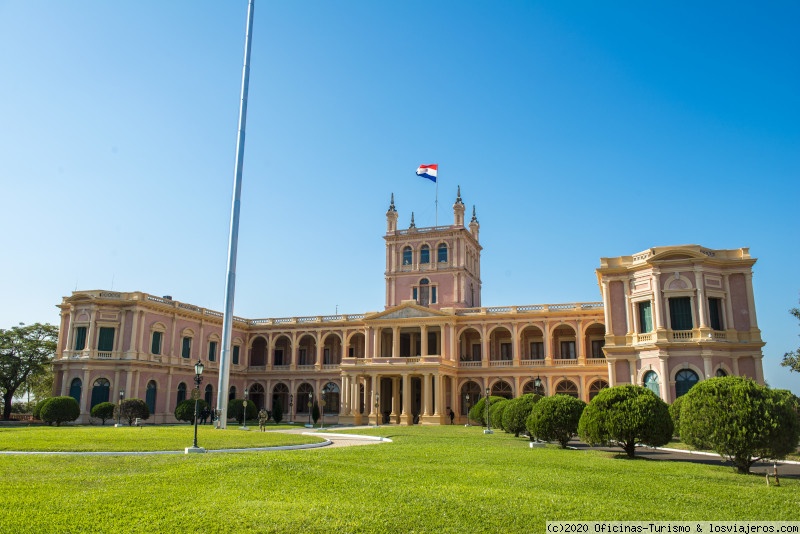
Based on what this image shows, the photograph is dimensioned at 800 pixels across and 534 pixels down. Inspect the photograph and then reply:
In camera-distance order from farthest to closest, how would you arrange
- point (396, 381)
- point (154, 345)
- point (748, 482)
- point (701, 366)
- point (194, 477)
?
point (396, 381) < point (154, 345) < point (701, 366) < point (748, 482) < point (194, 477)

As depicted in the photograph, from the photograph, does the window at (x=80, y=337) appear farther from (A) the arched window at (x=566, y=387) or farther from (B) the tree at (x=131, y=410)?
(A) the arched window at (x=566, y=387)

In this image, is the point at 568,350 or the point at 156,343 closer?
the point at 156,343

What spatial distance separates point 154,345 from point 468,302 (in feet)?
94.6

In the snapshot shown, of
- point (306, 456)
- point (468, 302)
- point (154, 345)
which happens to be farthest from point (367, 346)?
point (306, 456)

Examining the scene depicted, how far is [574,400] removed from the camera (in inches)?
984

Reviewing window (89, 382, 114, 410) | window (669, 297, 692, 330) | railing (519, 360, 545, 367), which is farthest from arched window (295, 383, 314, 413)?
window (669, 297, 692, 330)

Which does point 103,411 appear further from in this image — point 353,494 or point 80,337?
point 353,494

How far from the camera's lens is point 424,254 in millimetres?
61125

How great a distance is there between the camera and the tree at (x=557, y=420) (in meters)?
23.9

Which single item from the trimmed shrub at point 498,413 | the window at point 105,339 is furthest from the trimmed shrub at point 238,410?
the trimmed shrub at point 498,413

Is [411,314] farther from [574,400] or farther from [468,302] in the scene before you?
[574,400]

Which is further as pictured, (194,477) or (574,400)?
(574,400)

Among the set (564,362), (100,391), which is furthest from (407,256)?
(100,391)

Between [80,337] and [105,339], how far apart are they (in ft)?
6.80
